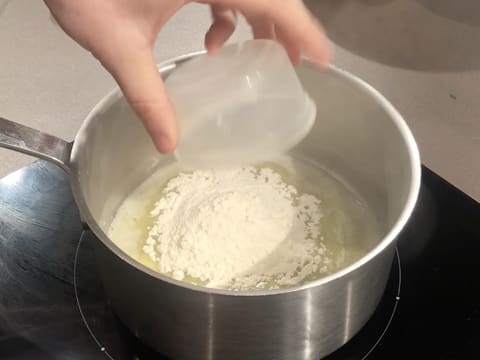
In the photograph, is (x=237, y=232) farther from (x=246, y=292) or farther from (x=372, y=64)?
(x=372, y=64)

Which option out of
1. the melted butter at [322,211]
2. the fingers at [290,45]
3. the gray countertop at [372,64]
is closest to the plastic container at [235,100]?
the fingers at [290,45]

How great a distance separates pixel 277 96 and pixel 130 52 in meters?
0.15

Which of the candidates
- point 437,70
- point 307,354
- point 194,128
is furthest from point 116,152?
point 437,70

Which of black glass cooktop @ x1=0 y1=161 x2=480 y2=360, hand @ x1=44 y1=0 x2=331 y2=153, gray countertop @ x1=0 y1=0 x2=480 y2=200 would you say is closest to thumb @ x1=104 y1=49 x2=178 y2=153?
hand @ x1=44 y1=0 x2=331 y2=153

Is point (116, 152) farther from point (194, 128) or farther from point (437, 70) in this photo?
point (437, 70)

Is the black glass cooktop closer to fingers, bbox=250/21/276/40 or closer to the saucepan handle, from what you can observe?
the saucepan handle

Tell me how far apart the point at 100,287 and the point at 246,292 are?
21cm

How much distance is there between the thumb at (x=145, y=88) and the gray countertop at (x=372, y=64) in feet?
1.07

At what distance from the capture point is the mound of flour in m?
0.54

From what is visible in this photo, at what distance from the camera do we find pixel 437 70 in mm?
785

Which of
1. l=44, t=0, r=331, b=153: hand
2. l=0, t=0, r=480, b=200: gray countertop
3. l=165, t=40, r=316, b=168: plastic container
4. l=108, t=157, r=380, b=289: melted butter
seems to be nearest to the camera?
l=44, t=0, r=331, b=153: hand

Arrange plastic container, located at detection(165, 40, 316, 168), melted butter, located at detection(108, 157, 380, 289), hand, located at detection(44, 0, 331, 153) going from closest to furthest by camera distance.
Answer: hand, located at detection(44, 0, 331, 153) < plastic container, located at detection(165, 40, 316, 168) < melted butter, located at detection(108, 157, 380, 289)

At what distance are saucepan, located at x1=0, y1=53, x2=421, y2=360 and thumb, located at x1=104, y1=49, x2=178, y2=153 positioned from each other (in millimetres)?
83

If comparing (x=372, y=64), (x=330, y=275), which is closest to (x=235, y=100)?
(x=330, y=275)
